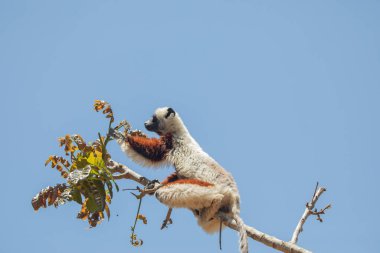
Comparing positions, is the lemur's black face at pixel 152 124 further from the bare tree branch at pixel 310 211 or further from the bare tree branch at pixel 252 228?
the bare tree branch at pixel 310 211

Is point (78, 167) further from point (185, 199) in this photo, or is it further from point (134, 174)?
point (185, 199)

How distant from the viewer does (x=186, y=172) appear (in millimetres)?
10586

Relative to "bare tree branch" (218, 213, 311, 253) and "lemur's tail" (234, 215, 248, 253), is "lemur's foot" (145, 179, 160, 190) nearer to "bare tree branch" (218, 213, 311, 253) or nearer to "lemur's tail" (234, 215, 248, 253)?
"lemur's tail" (234, 215, 248, 253)

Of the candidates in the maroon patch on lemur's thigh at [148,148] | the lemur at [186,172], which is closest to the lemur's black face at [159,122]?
the lemur at [186,172]

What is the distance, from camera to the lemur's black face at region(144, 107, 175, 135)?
12.4 metres

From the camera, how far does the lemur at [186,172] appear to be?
31.0 feet

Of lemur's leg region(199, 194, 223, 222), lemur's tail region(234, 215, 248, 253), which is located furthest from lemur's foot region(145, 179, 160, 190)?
lemur's tail region(234, 215, 248, 253)

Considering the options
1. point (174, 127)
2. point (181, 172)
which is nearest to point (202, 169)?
point (181, 172)

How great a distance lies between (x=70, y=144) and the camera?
914cm

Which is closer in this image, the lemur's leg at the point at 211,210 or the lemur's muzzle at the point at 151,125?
the lemur's leg at the point at 211,210

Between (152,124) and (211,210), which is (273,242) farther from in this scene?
(152,124)

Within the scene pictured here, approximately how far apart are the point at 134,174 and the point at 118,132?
2.05 meters

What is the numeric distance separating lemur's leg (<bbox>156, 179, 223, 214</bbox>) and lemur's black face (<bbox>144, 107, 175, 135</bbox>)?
2.96 m

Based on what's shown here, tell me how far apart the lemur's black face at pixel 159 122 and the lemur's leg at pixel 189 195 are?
2956mm
